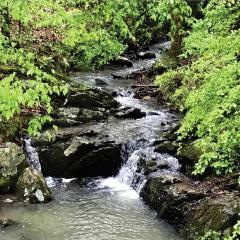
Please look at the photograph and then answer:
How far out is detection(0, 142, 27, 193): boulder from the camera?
10.8 m

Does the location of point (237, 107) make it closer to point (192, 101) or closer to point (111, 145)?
point (192, 101)

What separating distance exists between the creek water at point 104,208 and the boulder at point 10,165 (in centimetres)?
79

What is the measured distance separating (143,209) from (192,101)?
9.36 ft

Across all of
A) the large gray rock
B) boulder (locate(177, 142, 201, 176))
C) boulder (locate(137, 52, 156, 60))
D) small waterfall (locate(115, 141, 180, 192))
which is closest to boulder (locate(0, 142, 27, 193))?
small waterfall (locate(115, 141, 180, 192))

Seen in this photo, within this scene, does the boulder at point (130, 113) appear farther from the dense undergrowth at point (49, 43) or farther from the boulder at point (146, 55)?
the boulder at point (146, 55)

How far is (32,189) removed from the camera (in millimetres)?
10453

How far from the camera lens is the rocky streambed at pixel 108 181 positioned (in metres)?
9.02

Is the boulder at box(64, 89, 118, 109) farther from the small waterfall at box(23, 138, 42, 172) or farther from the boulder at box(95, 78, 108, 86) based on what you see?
the boulder at box(95, 78, 108, 86)

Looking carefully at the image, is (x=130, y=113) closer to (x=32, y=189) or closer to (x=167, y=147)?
(x=167, y=147)

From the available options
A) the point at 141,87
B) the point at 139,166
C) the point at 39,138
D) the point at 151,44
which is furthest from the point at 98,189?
the point at 151,44

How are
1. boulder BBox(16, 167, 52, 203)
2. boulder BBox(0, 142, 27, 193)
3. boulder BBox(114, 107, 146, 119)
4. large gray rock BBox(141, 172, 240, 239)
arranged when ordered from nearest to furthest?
large gray rock BBox(141, 172, 240, 239) → boulder BBox(16, 167, 52, 203) → boulder BBox(0, 142, 27, 193) → boulder BBox(114, 107, 146, 119)

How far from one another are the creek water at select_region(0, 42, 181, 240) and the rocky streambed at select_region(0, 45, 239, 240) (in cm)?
2

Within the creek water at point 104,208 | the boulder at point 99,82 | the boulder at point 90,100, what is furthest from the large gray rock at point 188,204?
the boulder at point 99,82

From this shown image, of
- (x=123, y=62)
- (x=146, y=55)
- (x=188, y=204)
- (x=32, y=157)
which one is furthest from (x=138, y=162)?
(x=146, y=55)
